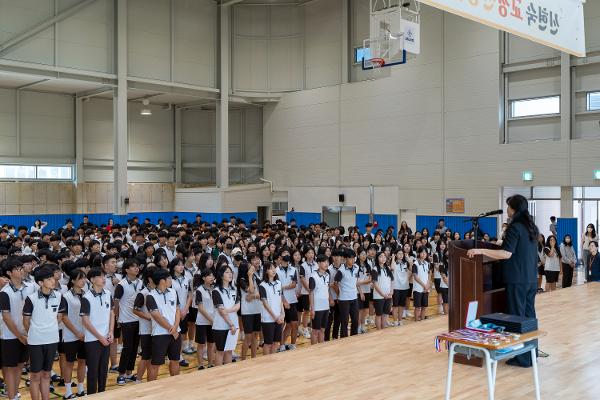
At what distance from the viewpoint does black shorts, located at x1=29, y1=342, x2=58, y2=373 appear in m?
5.98

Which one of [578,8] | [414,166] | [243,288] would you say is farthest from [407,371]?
[414,166]

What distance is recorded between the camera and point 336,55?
23.3m

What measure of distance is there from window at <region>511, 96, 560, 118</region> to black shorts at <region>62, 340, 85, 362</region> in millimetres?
15581

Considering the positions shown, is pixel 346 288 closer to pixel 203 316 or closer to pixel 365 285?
pixel 365 285

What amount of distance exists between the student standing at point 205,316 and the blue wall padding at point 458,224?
1257 centimetres

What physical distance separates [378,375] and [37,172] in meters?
20.0

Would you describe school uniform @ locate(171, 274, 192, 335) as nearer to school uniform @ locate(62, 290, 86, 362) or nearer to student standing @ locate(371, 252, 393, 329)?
school uniform @ locate(62, 290, 86, 362)

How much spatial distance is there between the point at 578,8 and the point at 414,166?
1309 centimetres

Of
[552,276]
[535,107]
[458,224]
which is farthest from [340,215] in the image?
[552,276]

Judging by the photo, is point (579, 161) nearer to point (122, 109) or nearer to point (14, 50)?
point (122, 109)

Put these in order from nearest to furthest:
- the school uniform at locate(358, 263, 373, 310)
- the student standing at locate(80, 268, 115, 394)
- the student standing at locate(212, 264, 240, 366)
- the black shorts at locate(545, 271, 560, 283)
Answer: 1. the student standing at locate(80, 268, 115, 394)
2. the student standing at locate(212, 264, 240, 366)
3. the school uniform at locate(358, 263, 373, 310)
4. the black shorts at locate(545, 271, 560, 283)

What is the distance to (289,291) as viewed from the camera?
29.0 feet

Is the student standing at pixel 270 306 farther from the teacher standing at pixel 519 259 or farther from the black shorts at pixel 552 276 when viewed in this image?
the black shorts at pixel 552 276

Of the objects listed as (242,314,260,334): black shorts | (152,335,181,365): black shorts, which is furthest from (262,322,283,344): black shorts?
(152,335,181,365): black shorts
